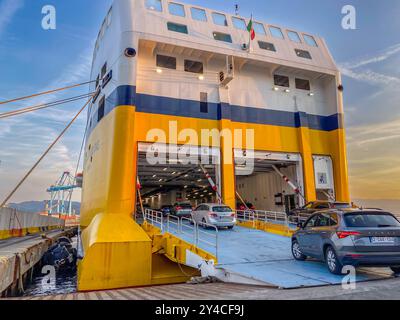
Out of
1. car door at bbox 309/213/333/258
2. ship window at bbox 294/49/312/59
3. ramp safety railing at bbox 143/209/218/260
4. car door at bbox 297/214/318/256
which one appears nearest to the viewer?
car door at bbox 309/213/333/258

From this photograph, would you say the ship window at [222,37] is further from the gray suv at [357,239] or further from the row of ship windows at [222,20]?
the gray suv at [357,239]

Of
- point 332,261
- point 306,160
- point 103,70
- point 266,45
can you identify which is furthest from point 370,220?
point 103,70

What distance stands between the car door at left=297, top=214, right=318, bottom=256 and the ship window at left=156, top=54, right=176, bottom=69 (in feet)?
48.7

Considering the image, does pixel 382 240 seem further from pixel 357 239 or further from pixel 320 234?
pixel 320 234

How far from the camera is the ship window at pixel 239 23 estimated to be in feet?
71.4

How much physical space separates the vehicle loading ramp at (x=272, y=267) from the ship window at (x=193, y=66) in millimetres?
12819

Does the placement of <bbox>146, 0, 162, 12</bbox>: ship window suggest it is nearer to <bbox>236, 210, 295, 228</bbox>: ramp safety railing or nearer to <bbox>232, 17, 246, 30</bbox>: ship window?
<bbox>232, 17, 246, 30</bbox>: ship window

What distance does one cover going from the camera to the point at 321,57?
23469 millimetres

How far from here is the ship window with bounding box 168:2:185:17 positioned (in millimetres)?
20031

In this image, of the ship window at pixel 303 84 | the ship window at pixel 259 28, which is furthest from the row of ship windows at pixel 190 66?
the ship window at pixel 259 28

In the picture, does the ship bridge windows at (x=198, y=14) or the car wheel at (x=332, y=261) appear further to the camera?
the ship bridge windows at (x=198, y=14)

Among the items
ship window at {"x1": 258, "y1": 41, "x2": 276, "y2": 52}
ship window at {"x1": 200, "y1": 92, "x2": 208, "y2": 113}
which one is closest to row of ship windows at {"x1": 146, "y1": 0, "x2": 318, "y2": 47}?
ship window at {"x1": 258, "y1": 41, "x2": 276, "y2": 52}
